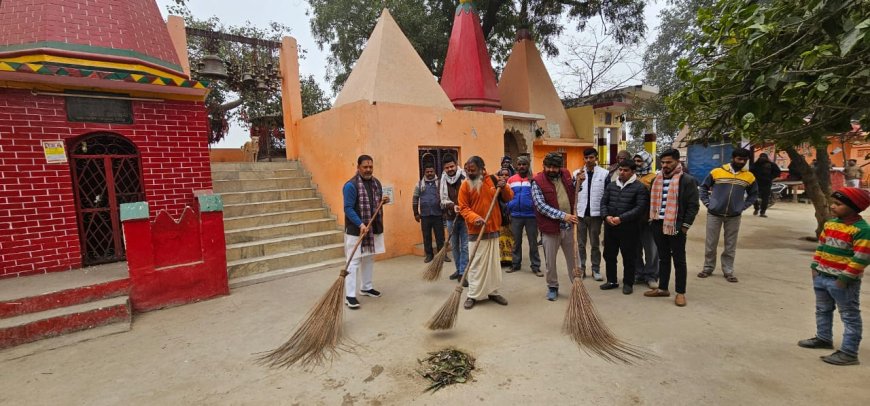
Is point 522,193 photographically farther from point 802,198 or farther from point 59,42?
point 802,198

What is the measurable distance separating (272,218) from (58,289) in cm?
298

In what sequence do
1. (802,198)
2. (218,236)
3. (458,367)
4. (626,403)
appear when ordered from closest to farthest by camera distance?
(626,403) < (458,367) < (218,236) < (802,198)

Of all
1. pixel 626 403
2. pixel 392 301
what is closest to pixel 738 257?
pixel 626 403

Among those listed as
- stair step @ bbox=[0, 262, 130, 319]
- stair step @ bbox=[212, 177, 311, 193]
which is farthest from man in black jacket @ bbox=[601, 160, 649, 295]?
stair step @ bbox=[212, 177, 311, 193]

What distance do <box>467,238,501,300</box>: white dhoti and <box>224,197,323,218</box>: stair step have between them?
4191 millimetres

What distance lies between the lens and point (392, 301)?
4480 millimetres

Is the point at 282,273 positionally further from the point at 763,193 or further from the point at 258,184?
the point at 763,193

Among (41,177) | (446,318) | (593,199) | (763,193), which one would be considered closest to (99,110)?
(41,177)

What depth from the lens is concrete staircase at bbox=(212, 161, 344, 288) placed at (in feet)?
18.4

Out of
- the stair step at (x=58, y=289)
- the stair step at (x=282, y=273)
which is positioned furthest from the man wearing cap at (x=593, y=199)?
the stair step at (x=58, y=289)

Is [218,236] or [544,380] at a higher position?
[218,236]

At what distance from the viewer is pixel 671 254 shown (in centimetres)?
419

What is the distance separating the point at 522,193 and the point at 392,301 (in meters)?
2.39

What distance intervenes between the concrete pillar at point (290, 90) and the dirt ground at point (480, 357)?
190 inches
